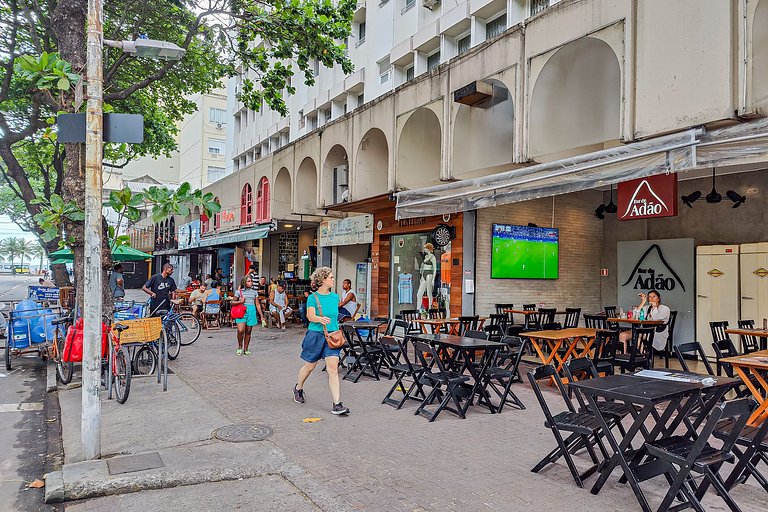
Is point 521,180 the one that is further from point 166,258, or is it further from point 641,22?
point 166,258

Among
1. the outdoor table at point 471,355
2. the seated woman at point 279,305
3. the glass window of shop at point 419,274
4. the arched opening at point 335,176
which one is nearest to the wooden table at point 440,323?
the glass window of shop at point 419,274

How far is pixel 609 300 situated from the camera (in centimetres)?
1401

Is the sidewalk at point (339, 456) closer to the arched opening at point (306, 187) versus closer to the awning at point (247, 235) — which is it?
the arched opening at point (306, 187)

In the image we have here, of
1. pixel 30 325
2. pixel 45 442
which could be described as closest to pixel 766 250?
pixel 45 442

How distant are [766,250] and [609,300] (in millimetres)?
4301

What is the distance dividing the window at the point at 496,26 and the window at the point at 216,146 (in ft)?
112

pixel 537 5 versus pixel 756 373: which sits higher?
pixel 537 5

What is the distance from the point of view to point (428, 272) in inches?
511

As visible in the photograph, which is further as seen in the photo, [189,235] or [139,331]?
[189,235]

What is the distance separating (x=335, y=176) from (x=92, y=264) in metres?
10.4

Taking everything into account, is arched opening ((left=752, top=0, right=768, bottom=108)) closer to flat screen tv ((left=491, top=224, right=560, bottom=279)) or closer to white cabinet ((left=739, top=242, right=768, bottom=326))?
white cabinet ((left=739, top=242, right=768, bottom=326))

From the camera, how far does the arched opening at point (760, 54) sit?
6.38 meters

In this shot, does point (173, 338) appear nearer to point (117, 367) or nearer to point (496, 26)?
point (117, 367)

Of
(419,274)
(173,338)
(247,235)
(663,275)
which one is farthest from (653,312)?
(247,235)
